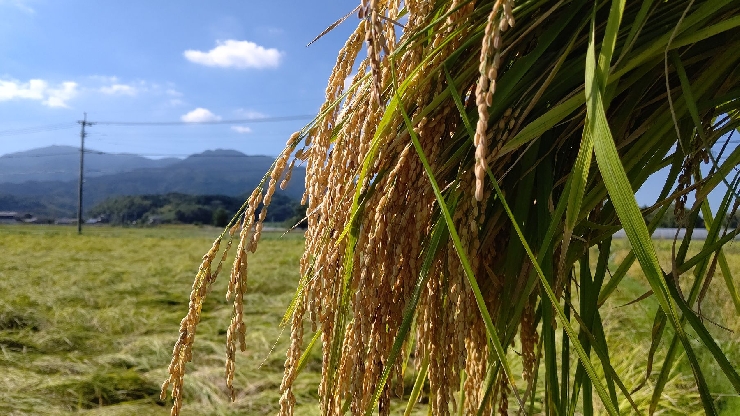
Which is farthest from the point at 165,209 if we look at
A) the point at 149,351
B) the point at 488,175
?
the point at 488,175

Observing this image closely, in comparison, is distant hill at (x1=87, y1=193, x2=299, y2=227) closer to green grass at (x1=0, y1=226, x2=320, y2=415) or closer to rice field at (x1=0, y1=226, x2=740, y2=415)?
green grass at (x1=0, y1=226, x2=320, y2=415)

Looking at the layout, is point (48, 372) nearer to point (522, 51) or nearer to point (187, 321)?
point (187, 321)

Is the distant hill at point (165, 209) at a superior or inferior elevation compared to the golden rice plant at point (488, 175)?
inferior

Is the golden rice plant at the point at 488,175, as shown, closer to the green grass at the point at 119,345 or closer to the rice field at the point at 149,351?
the rice field at the point at 149,351

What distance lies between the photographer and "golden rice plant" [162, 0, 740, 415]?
73 centimetres

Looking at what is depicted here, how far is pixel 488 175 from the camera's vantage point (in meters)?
0.71

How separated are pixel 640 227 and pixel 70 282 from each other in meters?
8.61

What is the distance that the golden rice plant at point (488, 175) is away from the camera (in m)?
0.73

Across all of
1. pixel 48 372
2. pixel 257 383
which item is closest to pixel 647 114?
pixel 257 383

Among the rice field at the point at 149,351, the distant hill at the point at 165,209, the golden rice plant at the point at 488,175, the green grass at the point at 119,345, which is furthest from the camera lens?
the distant hill at the point at 165,209

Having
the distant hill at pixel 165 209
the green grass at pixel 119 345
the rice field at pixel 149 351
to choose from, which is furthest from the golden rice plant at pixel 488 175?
the distant hill at pixel 165 209

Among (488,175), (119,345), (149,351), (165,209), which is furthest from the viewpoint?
(165,209)

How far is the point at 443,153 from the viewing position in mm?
822

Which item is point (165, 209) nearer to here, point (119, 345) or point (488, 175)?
point (119, 345)
